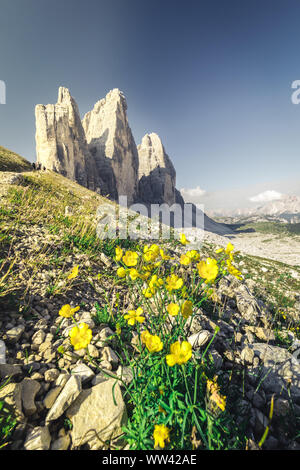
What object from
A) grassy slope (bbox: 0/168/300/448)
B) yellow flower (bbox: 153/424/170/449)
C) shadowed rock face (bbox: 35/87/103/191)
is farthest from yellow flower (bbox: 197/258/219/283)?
shadowed rock face (bbox: 35/87/103/191)

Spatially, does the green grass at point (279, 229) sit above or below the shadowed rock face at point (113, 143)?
below

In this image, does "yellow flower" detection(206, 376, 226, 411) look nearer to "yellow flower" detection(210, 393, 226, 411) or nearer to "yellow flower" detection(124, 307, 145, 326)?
"yellow flower" detection(210, 393, 226, 411)

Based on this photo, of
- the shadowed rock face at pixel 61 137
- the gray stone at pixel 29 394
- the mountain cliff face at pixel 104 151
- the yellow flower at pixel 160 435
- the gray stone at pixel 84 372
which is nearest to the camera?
the yellow flower at pixel 160 435

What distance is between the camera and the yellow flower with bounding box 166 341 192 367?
1.33 m

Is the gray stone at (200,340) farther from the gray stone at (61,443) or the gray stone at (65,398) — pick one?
the gray stone at (61,443)

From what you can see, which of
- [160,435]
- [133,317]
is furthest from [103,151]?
[160,435]

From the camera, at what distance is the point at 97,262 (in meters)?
4.23

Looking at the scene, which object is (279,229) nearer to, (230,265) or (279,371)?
(279,371)

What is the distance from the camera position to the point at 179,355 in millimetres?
1402

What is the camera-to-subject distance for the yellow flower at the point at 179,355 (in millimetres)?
1327

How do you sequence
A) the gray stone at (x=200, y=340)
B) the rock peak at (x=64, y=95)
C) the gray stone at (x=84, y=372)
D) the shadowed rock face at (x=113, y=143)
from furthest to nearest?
the shadowed rock face at (x=113, y=143) < the rock peak at (x=64, y=95) < the gray stone at (x=200, y=340) < the gray stone at (x=84, y=372)

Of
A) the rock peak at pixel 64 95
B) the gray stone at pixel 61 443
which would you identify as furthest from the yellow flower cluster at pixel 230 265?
the rock peak at pixel 64 95

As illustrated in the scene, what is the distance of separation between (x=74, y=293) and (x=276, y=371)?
309 cm
